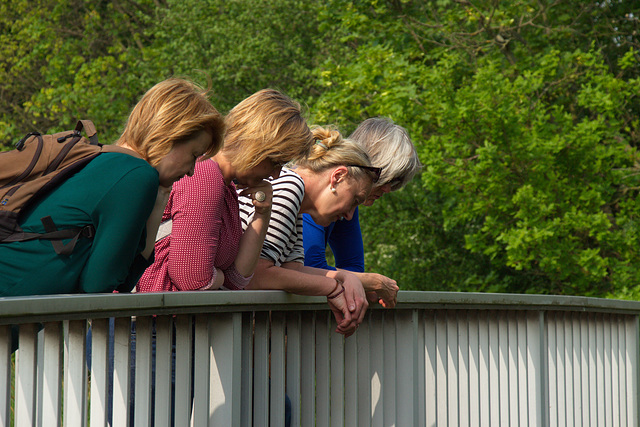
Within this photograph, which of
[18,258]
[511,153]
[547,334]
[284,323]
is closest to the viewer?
[18,258]

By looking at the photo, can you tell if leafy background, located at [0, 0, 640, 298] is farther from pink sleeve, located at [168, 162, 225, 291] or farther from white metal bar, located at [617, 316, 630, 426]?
pink sleeve, located at [168, 162, 225, 291]

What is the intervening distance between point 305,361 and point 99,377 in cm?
100

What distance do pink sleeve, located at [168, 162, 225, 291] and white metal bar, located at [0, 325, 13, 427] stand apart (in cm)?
84

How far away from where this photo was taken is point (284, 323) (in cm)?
292

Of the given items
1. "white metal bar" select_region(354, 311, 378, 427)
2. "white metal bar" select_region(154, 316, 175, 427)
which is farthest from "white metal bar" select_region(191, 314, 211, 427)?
"white metal bar" select_region(354, 311, 378, 427)

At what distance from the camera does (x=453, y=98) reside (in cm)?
1063

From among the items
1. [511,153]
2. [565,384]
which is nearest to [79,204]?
[565,384]

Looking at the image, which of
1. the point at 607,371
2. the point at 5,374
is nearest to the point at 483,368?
the point at 607,371

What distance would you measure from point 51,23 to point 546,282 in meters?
11.7

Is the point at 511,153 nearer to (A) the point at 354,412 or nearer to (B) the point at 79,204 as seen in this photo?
(A) the point at 354,412

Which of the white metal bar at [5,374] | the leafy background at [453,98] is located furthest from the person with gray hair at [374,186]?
the leafy background at [453,98]

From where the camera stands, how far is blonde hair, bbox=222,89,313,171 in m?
2.88

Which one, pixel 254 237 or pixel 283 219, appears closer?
pixel 254 237

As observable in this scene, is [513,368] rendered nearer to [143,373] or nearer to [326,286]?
[326,286]
